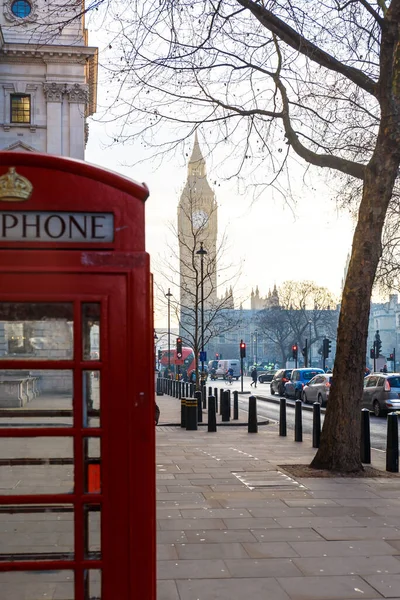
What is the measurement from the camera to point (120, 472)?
135 inches

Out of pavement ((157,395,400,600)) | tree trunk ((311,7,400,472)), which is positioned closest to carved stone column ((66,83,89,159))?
tree trunk ((311,7,400,472))

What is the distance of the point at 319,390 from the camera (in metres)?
29.7

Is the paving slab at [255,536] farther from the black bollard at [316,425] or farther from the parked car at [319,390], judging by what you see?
the parked car at [319,390]

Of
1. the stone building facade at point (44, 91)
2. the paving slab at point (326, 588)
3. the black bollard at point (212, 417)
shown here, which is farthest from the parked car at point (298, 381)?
the paving slab at point (326, 588)

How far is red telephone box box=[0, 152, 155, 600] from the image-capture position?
3412 mm

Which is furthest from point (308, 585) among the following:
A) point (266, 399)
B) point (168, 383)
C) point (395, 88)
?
point (168, 383)

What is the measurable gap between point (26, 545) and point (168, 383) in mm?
39782

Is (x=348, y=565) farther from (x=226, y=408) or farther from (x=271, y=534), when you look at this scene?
(x=226, y=408)

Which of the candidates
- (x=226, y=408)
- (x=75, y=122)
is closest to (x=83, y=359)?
(x=226, y=408)

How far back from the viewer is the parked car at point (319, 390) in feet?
95.8

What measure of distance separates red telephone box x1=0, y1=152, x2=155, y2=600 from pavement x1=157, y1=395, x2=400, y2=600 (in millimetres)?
2033

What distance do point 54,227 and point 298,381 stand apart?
33.7 meters

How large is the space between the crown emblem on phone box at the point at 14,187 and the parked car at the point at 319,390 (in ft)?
84.7

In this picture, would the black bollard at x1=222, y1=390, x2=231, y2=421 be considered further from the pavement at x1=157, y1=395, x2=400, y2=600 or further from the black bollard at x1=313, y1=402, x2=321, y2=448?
the pavement at x1=157, y1=395, x2=400, y2=600
